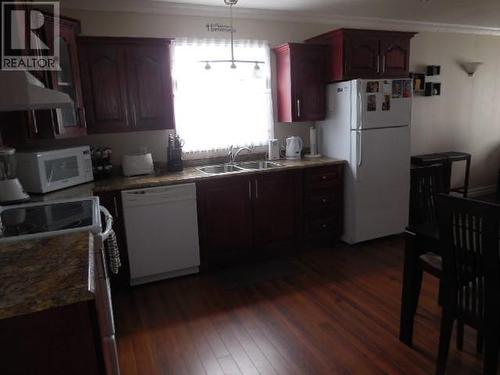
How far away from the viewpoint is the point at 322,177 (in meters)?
3.55

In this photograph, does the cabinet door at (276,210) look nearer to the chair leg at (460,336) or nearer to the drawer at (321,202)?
the drawer at (321,202)

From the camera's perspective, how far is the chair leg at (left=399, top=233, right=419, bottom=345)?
2012 mm

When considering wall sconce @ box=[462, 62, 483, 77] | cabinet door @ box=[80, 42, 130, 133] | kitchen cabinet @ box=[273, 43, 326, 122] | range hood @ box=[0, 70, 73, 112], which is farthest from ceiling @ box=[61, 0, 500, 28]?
range hood @ box=[0, 70, 73, 112]

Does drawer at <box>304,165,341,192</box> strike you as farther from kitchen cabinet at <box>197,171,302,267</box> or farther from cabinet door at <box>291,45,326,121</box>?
cabinet door at <box>291,45,326,121</box>

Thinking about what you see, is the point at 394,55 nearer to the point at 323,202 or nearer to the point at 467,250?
the point at 323,202

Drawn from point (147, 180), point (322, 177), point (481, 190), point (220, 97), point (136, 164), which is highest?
point (220, 97)

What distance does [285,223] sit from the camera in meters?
3.49

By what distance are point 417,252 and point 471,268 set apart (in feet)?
1.28

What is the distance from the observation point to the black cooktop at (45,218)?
1719 mm

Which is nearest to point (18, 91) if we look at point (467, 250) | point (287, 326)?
point (287, 326)

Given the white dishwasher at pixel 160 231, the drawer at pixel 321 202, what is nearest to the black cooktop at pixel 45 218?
the white dishwasher at pixel 160 231

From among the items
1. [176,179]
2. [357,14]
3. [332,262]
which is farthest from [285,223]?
[357,14]

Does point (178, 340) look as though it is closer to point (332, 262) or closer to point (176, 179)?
point (176, 179)

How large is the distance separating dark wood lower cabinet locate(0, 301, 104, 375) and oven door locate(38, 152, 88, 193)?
1.73 metres
